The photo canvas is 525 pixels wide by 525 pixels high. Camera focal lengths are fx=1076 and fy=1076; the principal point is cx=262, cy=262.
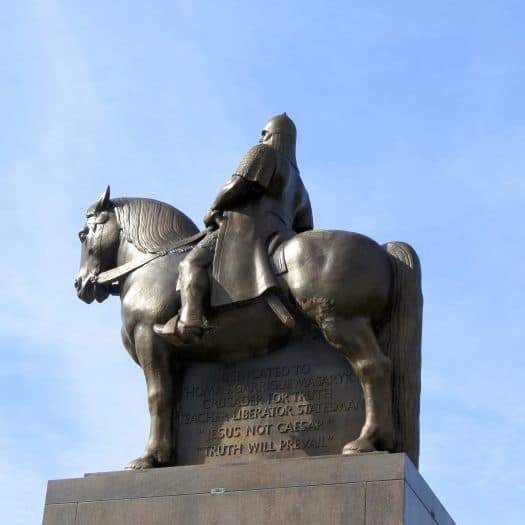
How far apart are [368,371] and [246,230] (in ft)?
5.61

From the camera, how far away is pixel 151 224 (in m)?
10.2

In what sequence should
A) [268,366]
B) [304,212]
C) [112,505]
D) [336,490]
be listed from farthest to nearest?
[304,212], [268,366], [112,505], [336,490]

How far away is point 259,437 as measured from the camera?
29.6 ft

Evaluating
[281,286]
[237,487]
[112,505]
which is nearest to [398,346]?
[281,286]

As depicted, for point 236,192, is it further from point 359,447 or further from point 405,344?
point 359,447

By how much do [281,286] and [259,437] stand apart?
128 centimetres

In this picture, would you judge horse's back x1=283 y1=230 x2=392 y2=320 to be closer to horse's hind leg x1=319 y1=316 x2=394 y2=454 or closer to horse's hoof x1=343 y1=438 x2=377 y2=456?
horse's hind leg x1=319 y1=316 x2=394 y2=454

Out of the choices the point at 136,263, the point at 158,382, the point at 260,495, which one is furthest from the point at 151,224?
the point at 260,495

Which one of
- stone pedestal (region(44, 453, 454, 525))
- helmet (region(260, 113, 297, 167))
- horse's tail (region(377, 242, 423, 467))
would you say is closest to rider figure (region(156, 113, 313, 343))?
helmet (region(260, 113, 297, 167))

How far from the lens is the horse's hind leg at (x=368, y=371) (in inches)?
336

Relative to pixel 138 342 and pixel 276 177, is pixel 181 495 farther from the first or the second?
pixel 276 177

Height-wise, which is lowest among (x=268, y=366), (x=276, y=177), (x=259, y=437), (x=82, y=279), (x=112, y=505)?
(x=112, y=505)

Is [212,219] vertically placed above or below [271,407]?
above

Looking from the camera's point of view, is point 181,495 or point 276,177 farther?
point 276,177
